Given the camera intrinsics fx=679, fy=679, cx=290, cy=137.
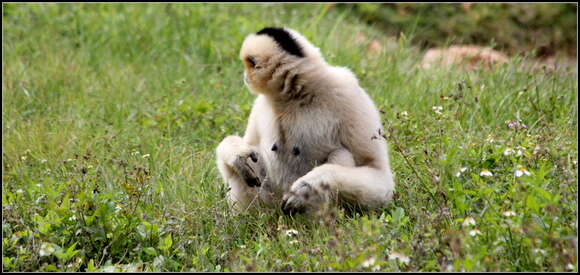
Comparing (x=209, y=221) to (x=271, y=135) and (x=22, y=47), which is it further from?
(x=22, y=47)

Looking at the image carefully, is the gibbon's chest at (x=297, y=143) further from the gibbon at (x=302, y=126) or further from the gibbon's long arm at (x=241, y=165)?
the gibbon's long arm at (x=241, y=165)

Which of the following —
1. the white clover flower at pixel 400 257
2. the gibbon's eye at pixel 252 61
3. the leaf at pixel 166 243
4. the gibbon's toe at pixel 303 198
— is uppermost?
the gibbon's eye at pixel 252 61

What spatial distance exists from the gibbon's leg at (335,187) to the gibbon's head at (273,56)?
2.24 feet

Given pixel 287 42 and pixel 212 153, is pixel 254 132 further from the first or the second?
pixel 212 153

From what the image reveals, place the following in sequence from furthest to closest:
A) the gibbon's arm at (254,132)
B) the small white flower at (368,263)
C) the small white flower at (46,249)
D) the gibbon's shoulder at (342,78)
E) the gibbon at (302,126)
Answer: the gibbon's arm at (254,132) → the gibbon's shoulder at (342,78) → the gibbon at (302,126) → the small white flower at (46,249) → the small white flower at (368,263)

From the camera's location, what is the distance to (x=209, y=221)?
421cm

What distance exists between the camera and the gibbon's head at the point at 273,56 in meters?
4.19

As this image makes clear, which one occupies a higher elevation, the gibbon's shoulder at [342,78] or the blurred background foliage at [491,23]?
the gibbon's shoulder at [342,78]

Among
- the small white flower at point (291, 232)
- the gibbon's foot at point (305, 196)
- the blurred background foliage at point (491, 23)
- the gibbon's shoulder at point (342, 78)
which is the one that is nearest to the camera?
the small white flower at point (291, 232)

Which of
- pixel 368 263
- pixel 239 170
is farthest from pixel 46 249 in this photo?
pixel 368 263

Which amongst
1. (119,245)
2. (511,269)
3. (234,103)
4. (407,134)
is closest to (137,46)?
(234,103)

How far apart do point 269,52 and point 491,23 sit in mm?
7048

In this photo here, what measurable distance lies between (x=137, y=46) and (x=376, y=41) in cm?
294

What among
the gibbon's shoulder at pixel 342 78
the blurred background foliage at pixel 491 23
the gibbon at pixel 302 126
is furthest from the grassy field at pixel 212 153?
the blurred background foliage at pixel 491 23
